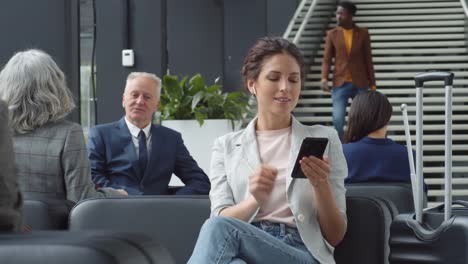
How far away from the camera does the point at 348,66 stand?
1246 centimetres

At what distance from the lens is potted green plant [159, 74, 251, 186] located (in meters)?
11.5

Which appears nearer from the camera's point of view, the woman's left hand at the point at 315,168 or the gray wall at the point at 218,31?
the woman's left hand at the point at 315,168

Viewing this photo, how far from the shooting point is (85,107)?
2070cm

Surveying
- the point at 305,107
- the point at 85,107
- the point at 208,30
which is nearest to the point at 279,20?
the point at 208,30

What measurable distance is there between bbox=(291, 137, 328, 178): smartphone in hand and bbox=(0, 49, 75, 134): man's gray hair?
1501 millimetres

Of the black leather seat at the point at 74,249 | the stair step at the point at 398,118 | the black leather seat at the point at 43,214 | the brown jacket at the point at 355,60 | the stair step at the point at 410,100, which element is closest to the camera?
the black leather seat at the point at 74,249

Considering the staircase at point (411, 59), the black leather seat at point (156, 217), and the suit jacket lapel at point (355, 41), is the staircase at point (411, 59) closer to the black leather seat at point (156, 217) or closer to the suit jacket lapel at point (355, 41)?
the suit jacket lapel at point (355, 41)

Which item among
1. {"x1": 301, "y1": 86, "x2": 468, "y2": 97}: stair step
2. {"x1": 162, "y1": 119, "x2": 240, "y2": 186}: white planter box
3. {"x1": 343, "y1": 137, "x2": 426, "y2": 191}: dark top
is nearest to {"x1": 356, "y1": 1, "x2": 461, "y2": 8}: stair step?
{"x1": 301, "y1": 86, "x2": 468, "y2": 97}: stair step

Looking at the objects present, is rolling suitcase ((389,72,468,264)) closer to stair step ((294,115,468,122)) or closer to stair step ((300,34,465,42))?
stair step ((294,115,468,122))

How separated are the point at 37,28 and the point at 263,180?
5159 mm

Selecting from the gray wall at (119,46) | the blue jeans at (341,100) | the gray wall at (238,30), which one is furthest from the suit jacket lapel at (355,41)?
the gray wall at (238,30)

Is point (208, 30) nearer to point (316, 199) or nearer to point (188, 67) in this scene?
point (188, 67)

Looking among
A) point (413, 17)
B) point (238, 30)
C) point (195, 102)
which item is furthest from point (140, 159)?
point (238, 30)

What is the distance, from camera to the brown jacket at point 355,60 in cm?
1247
